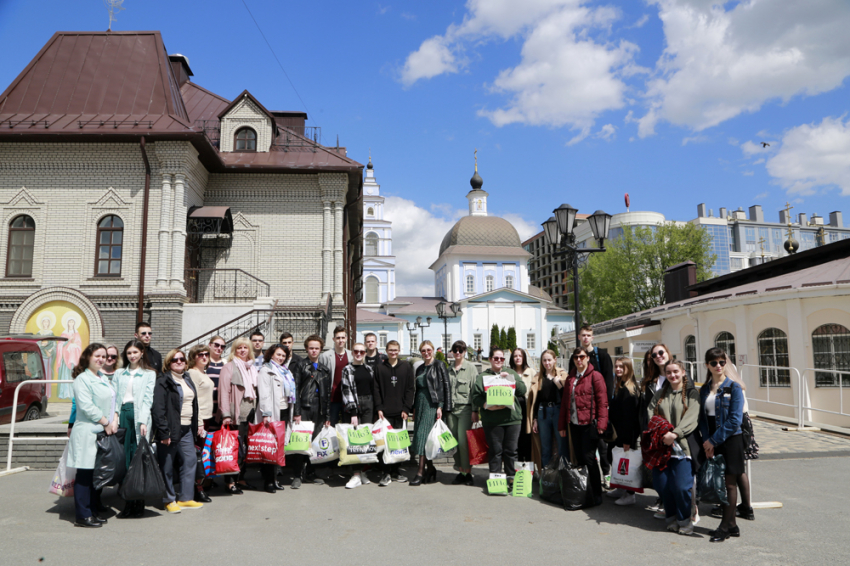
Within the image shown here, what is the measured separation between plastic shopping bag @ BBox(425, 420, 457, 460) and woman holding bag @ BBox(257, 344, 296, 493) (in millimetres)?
1836

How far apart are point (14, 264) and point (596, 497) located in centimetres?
1634

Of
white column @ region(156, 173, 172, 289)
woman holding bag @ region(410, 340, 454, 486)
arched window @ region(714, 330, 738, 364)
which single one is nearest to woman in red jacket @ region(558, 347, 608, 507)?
woman holding bag @ region(410, 340, 454, 486)

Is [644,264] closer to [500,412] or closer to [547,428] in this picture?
[547,428]

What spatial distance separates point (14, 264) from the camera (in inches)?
612

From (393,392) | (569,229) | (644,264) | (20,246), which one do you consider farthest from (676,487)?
(644,264)

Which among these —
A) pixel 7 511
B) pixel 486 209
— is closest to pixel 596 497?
pixel 7 511

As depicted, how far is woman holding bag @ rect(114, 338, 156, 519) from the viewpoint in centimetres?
579

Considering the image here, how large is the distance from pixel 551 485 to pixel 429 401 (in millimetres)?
1906

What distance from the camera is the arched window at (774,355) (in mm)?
15672

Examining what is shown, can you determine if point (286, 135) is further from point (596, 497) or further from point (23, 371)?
point (596, 497)

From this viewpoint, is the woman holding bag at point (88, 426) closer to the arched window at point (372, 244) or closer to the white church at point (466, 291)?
the white church at point (466, 291)

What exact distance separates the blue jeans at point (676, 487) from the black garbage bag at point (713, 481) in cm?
11

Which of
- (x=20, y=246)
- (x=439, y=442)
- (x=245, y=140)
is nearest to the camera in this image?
(x=439, y=442)

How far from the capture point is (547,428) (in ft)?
23.3
